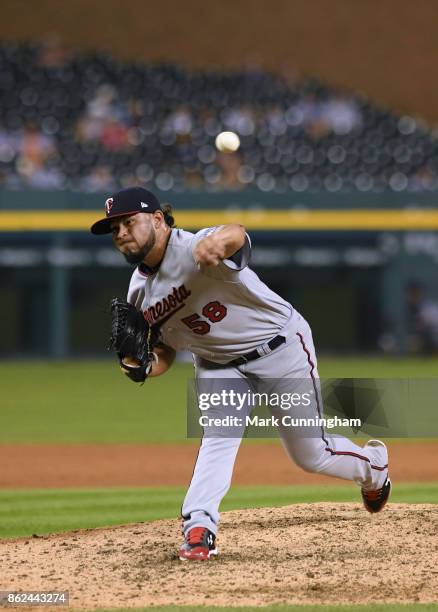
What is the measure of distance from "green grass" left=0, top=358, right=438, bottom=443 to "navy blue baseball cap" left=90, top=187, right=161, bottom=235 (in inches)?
227

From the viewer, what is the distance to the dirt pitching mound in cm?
388

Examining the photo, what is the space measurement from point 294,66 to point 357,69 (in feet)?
4.69

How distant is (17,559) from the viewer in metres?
4.57

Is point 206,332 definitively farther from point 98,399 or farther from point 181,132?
point 181,132

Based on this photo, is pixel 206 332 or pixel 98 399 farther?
pixel 98 399

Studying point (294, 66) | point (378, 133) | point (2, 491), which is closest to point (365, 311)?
point (378, 133)

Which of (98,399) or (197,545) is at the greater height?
(98,399)

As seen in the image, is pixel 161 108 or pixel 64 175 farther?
pixel 161 108

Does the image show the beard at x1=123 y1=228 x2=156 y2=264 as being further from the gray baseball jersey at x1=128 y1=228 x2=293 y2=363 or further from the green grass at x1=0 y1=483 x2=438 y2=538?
the green grass at x1=0 y1=483 x2=438 y2=538

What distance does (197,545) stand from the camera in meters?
4.33

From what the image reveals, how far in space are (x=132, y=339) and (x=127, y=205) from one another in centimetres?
57

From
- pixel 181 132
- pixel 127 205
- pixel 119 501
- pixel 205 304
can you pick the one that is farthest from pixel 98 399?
pixel 127 205

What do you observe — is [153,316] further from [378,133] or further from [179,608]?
[378,133]

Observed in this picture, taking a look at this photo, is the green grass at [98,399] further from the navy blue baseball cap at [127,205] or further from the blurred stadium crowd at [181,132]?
the navy blue baseball cap at [127,205]
